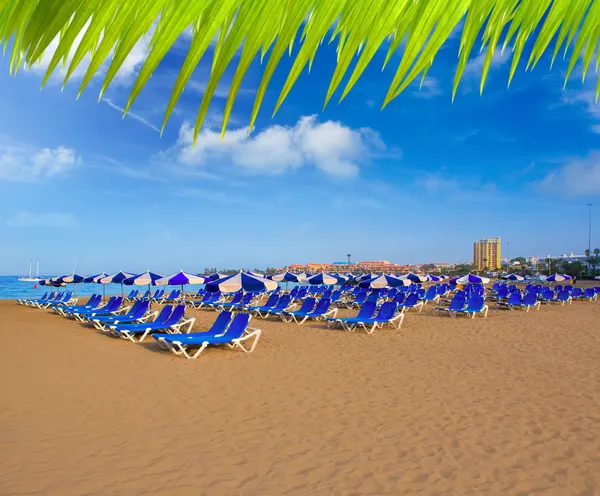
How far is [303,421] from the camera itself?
505 cm

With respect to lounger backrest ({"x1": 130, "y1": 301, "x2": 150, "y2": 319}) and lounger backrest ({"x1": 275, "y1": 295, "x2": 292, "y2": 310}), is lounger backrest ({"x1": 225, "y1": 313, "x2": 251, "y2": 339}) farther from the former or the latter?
lounger backrest ({"x1": 275, "y1": 295, "x2": 292, "y2": 310})

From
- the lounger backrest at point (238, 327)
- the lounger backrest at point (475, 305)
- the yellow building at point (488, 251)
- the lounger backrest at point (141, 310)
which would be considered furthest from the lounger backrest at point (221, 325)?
the yellow building at point (488, 251)

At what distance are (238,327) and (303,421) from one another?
173 inches

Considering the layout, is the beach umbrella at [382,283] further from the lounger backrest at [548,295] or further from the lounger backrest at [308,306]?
the lounger backrest at [548,295]

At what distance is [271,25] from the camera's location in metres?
0.45

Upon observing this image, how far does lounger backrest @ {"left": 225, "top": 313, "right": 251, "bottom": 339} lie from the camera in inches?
353

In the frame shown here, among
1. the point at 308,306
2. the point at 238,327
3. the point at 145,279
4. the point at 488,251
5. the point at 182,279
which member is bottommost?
the point at 308,306

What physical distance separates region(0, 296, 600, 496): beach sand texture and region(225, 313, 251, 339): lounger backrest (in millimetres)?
515

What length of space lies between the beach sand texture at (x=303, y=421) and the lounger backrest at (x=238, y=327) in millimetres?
515

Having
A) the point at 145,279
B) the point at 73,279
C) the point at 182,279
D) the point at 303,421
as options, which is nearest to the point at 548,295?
the point at 182,279

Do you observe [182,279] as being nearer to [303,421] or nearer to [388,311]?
[388,311]

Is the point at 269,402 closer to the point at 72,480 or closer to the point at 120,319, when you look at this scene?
the point at 72,480

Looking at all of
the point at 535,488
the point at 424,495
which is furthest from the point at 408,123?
the point at 535,488

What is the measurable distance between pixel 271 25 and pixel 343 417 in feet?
17.2
